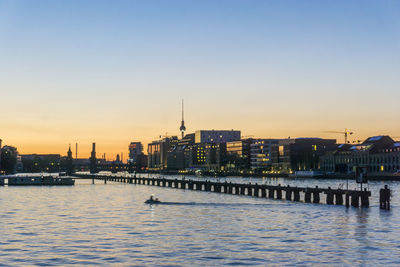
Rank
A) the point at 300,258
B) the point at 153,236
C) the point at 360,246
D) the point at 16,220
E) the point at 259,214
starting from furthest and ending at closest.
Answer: the point at 259,214 → the point at 16,220 → the point at 153,236 → the point at 360,246 → the point at 300,258

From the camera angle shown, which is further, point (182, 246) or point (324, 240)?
point (324, 240)

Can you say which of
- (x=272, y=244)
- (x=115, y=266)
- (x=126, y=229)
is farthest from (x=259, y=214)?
(x=115, y=266)

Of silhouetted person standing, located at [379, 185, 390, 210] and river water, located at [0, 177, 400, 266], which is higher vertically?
silhouetted person standing, located at [379, 185, 390, 210]

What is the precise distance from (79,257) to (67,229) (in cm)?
1748

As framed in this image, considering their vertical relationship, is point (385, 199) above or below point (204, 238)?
above

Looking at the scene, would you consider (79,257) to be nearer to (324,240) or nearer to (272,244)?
(272,244)

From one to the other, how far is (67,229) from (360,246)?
88.8 feet

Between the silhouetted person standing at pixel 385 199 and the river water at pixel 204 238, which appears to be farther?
the silhouetted person standing at pixel 385 199

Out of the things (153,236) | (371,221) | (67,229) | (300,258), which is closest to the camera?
(300,258)

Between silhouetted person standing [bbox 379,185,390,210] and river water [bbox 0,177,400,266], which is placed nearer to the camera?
river water [bbox 0,177,400,266]

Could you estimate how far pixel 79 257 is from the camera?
3816cm

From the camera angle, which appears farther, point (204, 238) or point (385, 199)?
point (385, 199)

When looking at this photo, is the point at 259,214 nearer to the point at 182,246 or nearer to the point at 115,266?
the point at 182,246

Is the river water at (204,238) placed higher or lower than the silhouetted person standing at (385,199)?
lower
